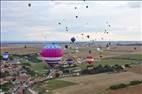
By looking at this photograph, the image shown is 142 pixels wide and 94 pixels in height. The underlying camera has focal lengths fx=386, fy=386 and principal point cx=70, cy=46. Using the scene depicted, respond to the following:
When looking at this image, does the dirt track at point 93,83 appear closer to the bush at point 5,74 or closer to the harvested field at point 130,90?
the harvested field at point 130,90

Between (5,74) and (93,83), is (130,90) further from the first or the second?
(5,74)

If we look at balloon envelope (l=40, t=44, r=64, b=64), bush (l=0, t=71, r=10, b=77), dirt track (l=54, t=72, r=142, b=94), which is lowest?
bush (l=0, t=71, r=10, b=77)

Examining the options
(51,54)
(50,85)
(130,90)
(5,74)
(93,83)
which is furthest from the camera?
(5,74)

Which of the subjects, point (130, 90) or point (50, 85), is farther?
point (50, 85)

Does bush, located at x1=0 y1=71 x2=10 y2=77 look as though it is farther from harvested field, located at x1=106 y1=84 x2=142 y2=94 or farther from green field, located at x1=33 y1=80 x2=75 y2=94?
harvested field, located at x1=106 y1=84 x2=142 y2=94

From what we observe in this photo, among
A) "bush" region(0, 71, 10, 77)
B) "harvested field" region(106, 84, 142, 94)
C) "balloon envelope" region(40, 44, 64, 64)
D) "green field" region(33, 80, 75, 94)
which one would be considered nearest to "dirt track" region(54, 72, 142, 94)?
"green field" region(33, 80, 75, 94)

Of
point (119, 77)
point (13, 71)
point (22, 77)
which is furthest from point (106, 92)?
point (13, 71)

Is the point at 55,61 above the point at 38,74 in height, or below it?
above

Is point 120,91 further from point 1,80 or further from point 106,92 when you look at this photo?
point 1,80

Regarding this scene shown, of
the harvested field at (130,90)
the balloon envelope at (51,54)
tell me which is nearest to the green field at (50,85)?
the harvested field at (130,90)

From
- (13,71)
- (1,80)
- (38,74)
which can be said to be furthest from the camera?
(13,71)

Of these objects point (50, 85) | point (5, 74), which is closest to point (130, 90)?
point (50, 85)
